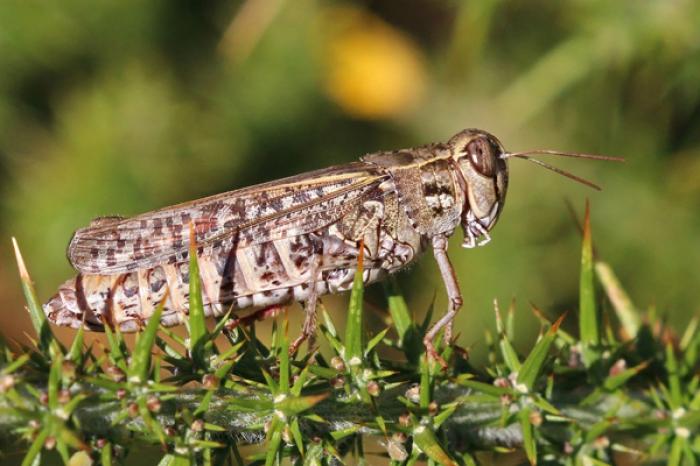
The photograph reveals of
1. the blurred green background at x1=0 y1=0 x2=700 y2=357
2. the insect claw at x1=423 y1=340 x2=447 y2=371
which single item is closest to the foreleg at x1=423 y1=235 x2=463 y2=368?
the insect claw at x1=423 y1=340 x2=447 y2=371

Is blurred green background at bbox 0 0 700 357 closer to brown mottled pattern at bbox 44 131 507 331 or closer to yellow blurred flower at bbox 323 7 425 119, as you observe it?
yellow blurred flower at bbox 323 7 425 119

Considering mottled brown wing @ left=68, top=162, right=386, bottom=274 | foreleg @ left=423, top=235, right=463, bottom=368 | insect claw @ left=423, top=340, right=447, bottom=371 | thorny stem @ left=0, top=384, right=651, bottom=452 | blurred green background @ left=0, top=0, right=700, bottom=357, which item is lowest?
thorny stem @ left=0, top=384, right=651, bottom=452

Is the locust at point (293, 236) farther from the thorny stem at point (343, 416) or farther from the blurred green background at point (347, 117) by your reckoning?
the blurred green background at point (347, 117)

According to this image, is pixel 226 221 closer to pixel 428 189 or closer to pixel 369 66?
pixel 428 189

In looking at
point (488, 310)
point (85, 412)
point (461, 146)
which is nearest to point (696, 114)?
point (488, 310)

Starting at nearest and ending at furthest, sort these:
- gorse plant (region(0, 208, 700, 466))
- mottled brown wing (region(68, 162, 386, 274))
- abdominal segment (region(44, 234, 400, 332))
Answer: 1. gorse plant (region(0, 208, 700, 466))
2. abdominal segment (region(44, 234, 400, 332))
3. mottled brown wing (region(68, 162, 386, 274))

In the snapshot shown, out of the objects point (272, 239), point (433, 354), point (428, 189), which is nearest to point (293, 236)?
point (272, 239)

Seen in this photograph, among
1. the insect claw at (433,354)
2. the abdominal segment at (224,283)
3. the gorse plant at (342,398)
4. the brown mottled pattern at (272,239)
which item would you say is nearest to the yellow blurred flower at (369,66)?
the brown mottled pattern at (272,239)
